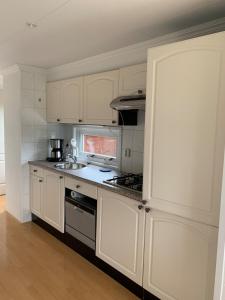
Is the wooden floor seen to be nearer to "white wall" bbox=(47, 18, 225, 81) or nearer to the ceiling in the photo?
"white wall" bbox=(47, 18, 225, 81)

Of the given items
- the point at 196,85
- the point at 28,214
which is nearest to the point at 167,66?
the point at 196,85

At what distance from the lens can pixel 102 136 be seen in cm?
323

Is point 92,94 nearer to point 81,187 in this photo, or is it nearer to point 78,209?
point 81,187

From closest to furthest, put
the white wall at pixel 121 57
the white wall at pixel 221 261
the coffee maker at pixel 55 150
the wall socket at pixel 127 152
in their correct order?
1. the white wall at pixel 221 261
2. the white wall at pixel 121 57
3. the wall socket at pixel 127 152
4. the coffee maker at pixel 55 150

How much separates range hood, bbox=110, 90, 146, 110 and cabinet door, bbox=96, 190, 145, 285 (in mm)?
772

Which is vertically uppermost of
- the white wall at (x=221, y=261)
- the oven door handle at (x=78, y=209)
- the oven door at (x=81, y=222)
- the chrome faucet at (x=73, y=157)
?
the chrome faucet at (x=73, y=157)

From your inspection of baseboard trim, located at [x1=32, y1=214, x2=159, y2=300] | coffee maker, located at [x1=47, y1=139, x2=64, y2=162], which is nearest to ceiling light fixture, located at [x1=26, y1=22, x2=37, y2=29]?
coffee maker, located at [x1=47, y1=139, x2=64, y2=162]

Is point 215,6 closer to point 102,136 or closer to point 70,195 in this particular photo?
point 102,136

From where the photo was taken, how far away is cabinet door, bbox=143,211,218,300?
159 centimetres

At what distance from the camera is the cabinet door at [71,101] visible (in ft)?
9.74

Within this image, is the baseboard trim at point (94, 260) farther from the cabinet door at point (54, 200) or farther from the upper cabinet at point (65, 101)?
the upper cabinet at point (65, 101)

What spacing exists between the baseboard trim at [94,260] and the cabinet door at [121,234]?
11 cm

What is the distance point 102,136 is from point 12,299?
6.39 feet

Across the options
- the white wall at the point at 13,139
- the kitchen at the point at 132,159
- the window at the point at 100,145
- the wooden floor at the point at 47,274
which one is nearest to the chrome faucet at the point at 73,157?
the kitchen at the point at 132,159
